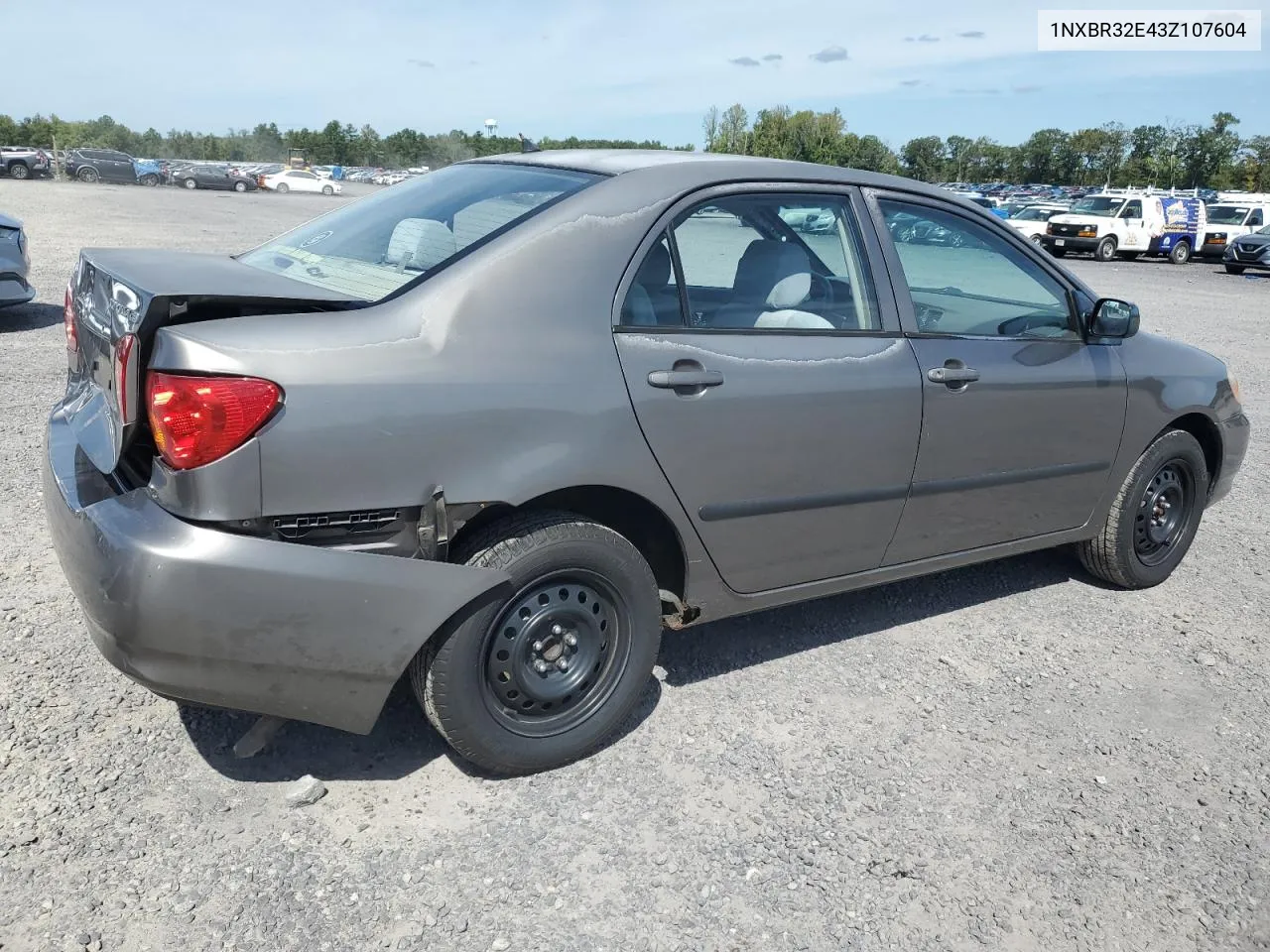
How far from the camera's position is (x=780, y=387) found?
10.4ft

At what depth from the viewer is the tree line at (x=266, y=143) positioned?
291ft

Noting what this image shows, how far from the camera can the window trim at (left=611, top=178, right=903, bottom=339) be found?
9.86ft

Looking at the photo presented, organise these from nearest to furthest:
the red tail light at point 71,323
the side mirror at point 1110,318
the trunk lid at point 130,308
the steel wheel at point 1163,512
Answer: the trunk lid at point 130,308, the red tail light at point 71,323, the side mirror at point 1110,318, the steel wheel at point 1163,512

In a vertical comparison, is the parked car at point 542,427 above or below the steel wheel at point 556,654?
above

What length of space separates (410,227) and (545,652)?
1358mm

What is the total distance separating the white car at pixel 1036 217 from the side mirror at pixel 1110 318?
2910 centimetres

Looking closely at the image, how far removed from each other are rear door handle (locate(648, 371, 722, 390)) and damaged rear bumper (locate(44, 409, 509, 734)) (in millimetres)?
716

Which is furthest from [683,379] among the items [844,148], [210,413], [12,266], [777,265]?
[844,148]

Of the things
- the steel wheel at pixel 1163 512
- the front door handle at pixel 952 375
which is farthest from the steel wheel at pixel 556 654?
the steel wheel at pixel 1163 512

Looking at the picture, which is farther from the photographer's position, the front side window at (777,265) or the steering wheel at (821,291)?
the steering wheel at (821,291)

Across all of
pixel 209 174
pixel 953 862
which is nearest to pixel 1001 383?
pixel 953 862

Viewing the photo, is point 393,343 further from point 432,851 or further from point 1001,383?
point 1001,383

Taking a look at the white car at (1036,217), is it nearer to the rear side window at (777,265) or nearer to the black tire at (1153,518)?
the black tire at (1153,518)

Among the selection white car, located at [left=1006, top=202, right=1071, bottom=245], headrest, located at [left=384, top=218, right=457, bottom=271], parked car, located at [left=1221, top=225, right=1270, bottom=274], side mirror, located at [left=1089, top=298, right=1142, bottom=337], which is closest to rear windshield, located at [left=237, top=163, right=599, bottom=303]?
headrest, located at [left=384, top=218, right=457, bottom=271]
